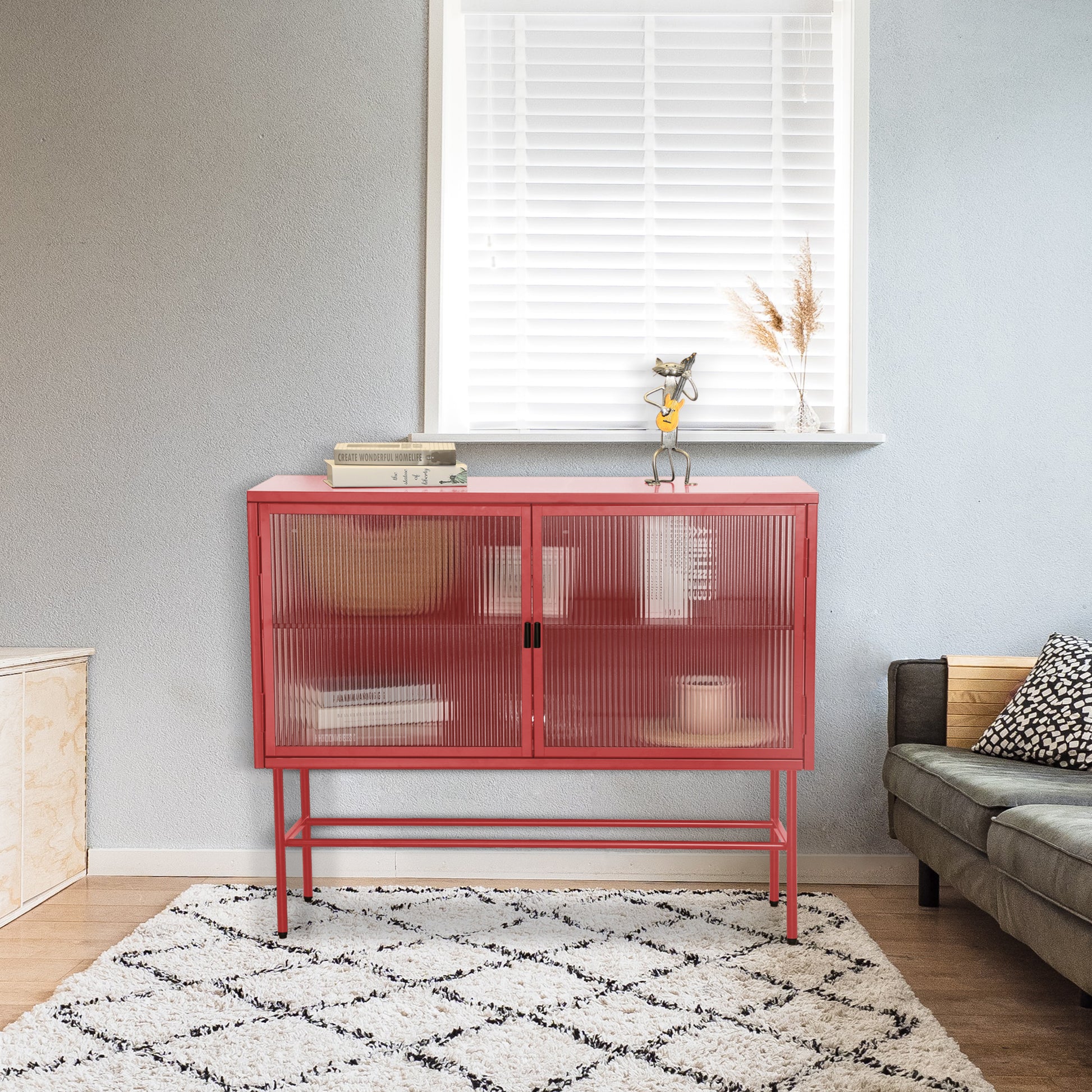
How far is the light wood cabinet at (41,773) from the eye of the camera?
2273mm

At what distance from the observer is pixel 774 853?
92.4 inches

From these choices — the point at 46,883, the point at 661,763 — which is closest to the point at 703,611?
the point at 661,763

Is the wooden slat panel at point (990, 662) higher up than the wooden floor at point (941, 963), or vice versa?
the wooden slat panel at point (990, 662)

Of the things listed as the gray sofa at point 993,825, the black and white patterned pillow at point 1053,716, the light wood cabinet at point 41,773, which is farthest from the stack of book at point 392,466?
the black and white patterned pillow at point 1053,716

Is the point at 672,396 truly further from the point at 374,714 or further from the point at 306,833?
the point at 306,833

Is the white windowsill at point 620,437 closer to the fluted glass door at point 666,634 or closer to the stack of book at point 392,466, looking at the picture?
the stack of book at point 392,466

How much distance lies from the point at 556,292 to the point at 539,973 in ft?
5.96

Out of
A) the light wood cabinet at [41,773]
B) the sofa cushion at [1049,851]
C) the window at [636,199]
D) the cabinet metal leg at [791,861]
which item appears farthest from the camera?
the window at [636,199]

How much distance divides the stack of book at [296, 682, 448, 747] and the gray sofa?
1.19m

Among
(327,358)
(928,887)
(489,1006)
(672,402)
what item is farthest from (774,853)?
(327,358)

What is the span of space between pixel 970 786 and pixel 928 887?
0.53 m

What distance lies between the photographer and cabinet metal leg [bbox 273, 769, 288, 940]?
2.15 meters

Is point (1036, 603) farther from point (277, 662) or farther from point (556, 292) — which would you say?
point (277, 662)

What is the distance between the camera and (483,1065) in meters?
1.60
